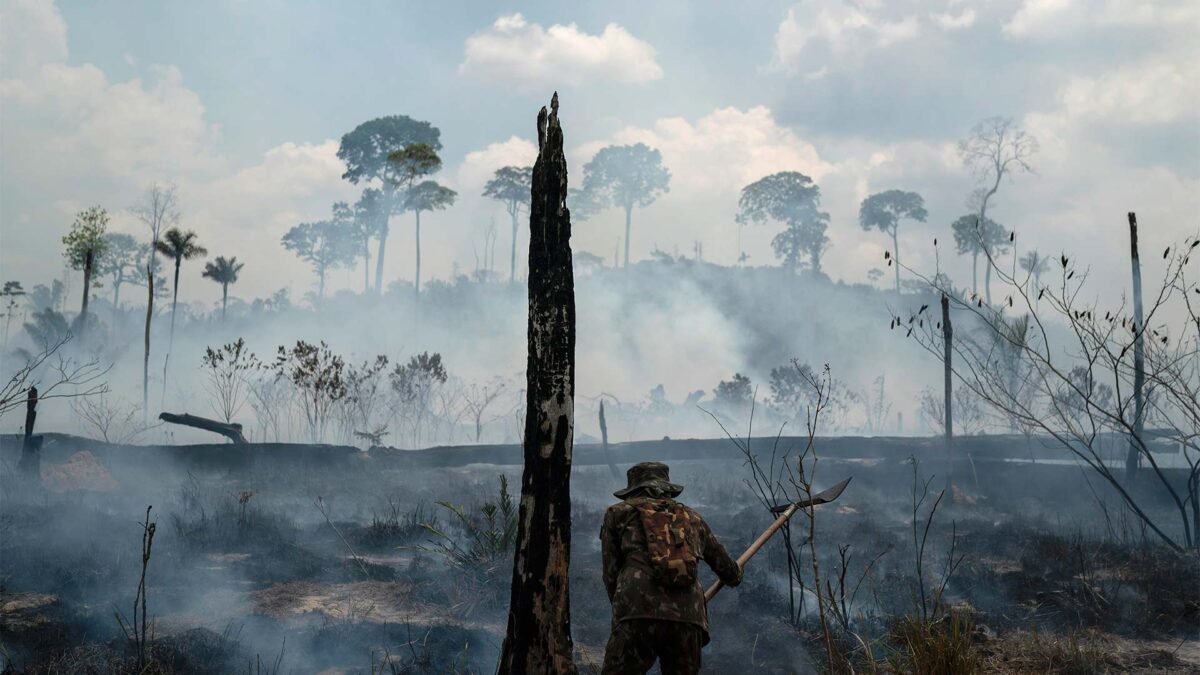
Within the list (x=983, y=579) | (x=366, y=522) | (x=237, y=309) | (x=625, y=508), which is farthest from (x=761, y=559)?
(x=237, y=309)

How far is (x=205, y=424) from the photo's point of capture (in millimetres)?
19031

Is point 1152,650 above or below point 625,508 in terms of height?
below

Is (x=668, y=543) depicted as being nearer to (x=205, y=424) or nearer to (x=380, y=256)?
(x=205, y=424)

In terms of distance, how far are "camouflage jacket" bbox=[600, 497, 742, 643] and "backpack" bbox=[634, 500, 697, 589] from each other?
0.04m

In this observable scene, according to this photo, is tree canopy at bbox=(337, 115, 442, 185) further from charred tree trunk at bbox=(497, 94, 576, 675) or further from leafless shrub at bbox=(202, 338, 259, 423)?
charred tree trunk at bbox=(497, 94, 576, 675)

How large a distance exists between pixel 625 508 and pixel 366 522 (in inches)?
458

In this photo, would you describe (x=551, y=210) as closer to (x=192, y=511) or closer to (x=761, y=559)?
(x=761, y=559)

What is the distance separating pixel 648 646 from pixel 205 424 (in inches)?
684

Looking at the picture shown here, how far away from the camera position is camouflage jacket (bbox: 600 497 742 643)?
15.2 ft

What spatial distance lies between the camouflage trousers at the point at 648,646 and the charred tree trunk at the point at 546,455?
34 cm

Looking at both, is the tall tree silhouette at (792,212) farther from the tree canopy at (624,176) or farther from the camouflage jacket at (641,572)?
the camouflage jacket at (641,572)

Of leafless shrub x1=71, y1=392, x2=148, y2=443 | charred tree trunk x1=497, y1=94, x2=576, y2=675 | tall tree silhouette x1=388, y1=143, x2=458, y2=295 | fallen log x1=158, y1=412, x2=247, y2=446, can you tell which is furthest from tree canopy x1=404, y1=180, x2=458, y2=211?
charred tree trunk x1=497, y1=94, x2=576, y2=675

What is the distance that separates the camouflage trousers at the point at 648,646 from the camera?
4.64 metres

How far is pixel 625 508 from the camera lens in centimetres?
495
